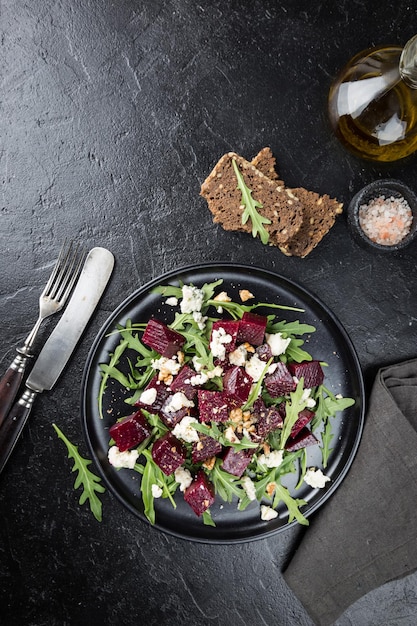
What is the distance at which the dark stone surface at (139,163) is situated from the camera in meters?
1.72

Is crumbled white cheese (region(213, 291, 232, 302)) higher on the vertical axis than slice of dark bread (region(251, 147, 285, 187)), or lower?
lower

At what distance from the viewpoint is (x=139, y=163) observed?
1.73m

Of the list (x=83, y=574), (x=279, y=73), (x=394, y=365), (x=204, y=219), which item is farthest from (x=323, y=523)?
(x=279, y=73)

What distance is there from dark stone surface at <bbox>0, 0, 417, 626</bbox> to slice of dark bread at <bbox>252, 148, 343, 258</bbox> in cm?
5

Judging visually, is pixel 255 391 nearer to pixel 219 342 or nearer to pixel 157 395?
pixel 219 342

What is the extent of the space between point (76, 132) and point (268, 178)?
2.06 ft

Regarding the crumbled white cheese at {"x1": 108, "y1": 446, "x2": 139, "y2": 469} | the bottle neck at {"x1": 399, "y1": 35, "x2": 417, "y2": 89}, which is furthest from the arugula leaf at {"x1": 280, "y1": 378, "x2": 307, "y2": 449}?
the bottle neck at {"x1": 399, "y1": 35, "x2": 417, "y2": 89}

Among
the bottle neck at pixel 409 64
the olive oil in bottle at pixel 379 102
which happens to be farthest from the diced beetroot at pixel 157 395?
the bottle neck at pixel 409 64

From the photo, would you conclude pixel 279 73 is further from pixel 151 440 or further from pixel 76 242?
pixel 151 440

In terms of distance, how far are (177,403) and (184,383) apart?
59mm

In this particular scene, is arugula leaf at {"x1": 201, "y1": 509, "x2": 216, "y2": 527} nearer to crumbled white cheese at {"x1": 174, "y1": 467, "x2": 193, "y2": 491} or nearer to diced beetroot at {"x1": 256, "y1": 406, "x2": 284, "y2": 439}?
crumbled white cheese at {"x1": 174, "y1": 467, "x2": 193, "y2": 491}

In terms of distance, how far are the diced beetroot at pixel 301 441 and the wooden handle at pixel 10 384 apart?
32.9 inches

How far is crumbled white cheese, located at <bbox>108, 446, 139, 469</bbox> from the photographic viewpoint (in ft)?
5.14

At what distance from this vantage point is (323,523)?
1723 mm
